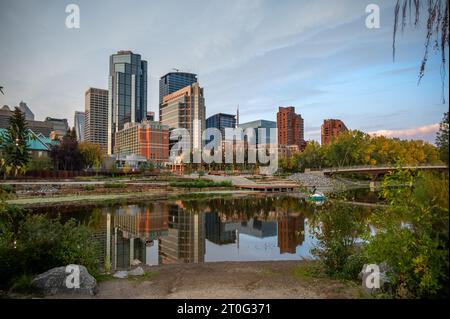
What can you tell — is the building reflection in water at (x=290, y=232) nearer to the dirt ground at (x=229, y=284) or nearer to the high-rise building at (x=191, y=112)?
the dirt ground at (x=229, y=284)

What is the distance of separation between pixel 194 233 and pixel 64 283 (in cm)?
1304

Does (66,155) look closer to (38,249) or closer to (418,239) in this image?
(38,249)

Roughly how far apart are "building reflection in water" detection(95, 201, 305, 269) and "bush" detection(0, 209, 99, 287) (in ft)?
12.9

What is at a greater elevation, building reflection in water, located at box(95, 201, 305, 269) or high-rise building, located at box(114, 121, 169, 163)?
high-rise building, located at box(114, 121, 169, 163)

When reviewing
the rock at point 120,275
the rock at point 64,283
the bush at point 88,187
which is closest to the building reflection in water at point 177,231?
the rock at point 120,275

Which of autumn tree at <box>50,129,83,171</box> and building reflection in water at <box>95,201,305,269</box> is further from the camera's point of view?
autumn tree at <box>50,129,83,171</box>

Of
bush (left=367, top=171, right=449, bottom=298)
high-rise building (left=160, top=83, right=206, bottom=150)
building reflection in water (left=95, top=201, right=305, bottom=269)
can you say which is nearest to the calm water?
building reflection in water (left=95, top=201, right=305, bottom=269)

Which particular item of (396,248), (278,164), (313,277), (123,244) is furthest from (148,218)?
(278,164)

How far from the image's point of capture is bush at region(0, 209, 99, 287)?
694 cm

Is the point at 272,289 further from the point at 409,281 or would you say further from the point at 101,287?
the point at 101,287

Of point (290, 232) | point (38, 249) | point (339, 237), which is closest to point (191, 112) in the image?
point (290, 232)

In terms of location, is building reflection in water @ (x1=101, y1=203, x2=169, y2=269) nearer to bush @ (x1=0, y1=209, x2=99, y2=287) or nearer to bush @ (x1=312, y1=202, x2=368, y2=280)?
bush @ (x1=0, y1=209, x2=99, y2=287)

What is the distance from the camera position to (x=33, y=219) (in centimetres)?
797

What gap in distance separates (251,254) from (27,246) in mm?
9250
